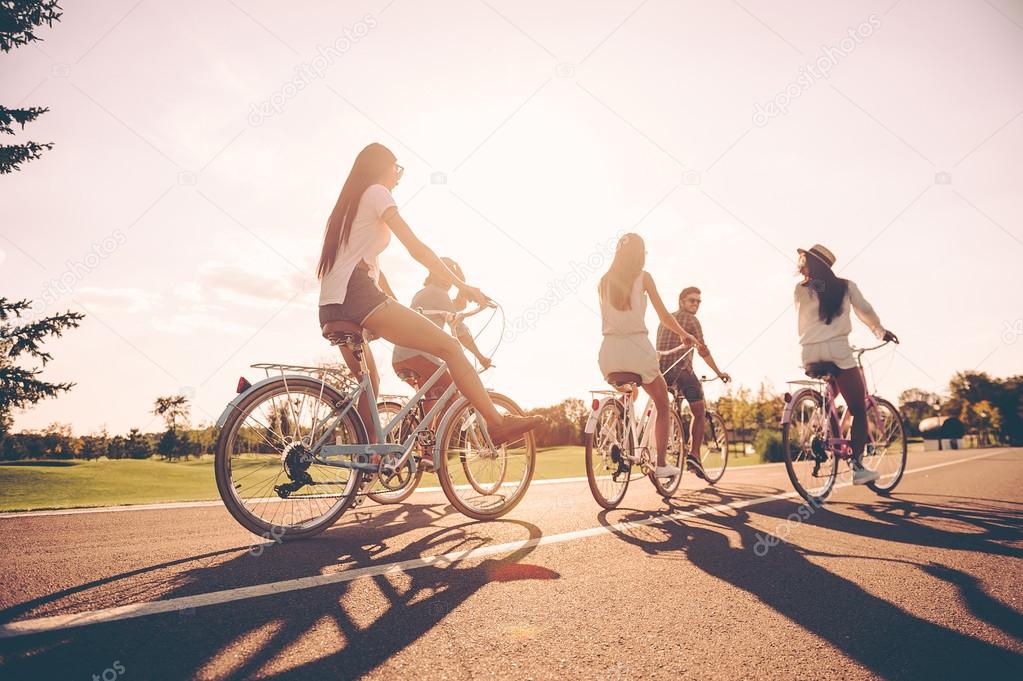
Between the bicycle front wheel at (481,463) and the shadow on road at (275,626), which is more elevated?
the bicycle front wheel at (481,463)

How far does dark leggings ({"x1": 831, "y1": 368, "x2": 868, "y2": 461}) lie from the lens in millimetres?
6082

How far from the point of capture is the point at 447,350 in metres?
4.12

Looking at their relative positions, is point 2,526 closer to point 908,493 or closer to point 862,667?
point 862,667

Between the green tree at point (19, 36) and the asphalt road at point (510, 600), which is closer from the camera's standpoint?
the asphalt road at point (510, 600)

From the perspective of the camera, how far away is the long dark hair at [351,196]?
381cm

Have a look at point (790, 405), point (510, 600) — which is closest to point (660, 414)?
point (790, 405)

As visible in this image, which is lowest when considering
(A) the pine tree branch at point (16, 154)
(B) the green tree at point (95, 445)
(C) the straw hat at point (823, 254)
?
(B) the green tree at point (95, 445)

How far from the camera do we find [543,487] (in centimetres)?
724

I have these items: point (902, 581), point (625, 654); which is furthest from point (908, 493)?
point (625, 654)

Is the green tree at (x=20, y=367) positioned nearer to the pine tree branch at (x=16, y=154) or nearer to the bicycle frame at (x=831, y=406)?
the pine tree branch at (x=16, y=154)

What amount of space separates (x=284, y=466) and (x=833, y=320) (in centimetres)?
572

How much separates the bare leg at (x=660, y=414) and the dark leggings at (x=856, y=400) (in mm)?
2100

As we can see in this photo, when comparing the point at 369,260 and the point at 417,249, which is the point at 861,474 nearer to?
the point at 417,249

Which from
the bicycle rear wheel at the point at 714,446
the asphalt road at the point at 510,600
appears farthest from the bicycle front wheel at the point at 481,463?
the bicycle rear wheel at the point at 714,446
